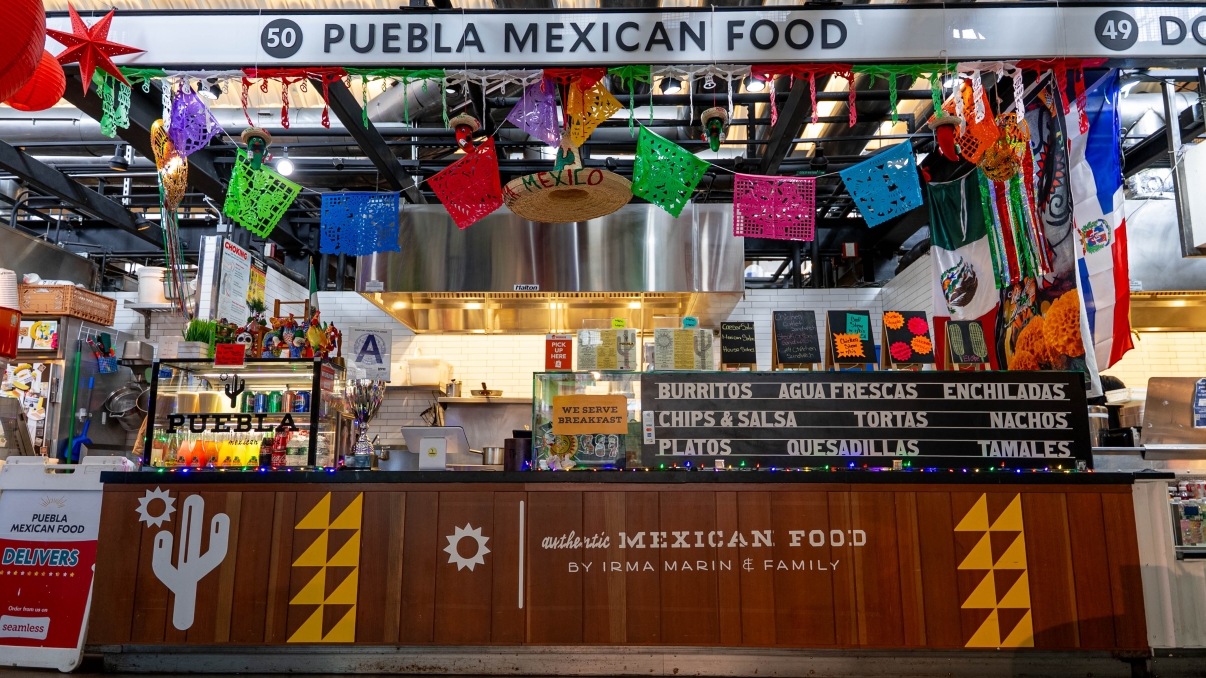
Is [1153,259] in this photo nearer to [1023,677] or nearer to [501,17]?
[1023,677]

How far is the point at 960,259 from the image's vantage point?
19.1ft

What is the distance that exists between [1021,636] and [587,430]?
2.18 metres

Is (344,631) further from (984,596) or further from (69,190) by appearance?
Result: (69,190)

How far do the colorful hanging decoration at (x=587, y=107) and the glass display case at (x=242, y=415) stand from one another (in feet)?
6.34

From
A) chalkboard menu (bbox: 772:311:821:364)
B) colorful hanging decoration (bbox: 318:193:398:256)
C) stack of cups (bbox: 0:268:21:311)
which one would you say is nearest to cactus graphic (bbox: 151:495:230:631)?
colorful hanging decoration (bbox: 318:193:398:256)

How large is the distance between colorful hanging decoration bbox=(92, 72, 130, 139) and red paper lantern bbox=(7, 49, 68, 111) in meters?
1.14

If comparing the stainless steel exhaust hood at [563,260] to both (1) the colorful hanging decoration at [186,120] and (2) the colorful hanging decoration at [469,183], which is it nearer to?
(2) the colorful hanging decoration at [469,183]

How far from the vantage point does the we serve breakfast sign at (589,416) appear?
367 cm

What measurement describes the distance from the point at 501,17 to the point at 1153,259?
220 inches

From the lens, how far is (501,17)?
13.6ft

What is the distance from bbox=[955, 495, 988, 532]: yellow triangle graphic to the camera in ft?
11.4

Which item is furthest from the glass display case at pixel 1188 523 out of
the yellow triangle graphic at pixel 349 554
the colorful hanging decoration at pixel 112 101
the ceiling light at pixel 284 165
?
the ceiling light at pixel 284 165

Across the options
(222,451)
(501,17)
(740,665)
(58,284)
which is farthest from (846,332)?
(58,284)

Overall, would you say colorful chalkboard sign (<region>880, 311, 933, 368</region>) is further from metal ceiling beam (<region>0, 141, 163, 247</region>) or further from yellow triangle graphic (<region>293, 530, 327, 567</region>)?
metal ceiling beam (<region>0, 141, 163, 247</region>)
